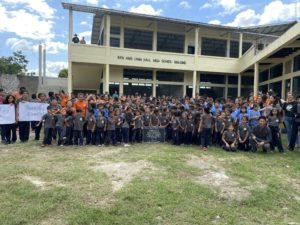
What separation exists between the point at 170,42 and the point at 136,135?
1612cm

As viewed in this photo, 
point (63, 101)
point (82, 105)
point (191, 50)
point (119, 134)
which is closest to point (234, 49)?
point (191, 50)

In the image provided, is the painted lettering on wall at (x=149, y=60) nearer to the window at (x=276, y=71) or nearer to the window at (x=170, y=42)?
the window at (x=170, y=42)

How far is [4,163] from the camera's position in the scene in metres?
6.82

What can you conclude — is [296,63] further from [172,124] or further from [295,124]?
[172,124]

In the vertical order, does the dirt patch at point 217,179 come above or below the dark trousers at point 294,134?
below

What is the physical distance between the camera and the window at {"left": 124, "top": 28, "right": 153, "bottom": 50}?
2314cm

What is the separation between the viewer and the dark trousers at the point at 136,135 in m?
10.2

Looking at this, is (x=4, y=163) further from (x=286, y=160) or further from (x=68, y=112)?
(x=286, y=160)

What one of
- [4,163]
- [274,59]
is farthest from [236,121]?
[274,59]

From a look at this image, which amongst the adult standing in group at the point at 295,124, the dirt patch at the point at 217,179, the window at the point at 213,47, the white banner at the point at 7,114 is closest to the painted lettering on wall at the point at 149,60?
the window at the point at 213,47

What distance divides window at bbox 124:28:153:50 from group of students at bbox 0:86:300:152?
13681 millimetres

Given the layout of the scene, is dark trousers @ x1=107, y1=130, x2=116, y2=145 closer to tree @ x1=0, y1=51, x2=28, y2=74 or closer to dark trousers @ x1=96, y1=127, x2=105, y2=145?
dark trousers @ x1=96, y1=127, x2=105, y2=145

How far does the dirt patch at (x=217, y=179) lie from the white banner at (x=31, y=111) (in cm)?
545

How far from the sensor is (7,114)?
916 centimetres
